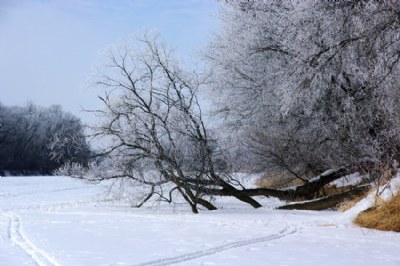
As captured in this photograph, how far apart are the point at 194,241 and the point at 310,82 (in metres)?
7.56

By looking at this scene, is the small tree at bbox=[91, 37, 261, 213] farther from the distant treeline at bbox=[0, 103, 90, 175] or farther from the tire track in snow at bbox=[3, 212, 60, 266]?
the distant treeline at bbox=[0, 103, 90, 175]

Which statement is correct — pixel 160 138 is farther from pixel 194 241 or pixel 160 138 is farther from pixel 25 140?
pixel 25 140

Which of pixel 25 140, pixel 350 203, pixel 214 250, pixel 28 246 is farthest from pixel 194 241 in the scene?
pixel 25 140

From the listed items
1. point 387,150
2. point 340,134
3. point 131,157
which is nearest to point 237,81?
point 340,134

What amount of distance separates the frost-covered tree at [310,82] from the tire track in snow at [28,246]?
25.8 feet

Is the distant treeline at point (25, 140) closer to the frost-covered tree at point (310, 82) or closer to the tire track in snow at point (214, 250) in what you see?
the frost-covered tree at point (310, 82)

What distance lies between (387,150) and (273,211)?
144 inches

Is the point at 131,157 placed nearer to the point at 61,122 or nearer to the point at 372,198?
the point at 372,198

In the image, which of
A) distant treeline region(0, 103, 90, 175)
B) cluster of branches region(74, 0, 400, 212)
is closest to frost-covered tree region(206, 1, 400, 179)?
cluster of branches region(74, 0, 400, 212)

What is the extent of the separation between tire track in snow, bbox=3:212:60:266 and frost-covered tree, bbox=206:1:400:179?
310 inches

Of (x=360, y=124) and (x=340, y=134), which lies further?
(x=340, y=134)

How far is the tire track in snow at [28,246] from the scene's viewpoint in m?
7.18

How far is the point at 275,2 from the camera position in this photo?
19.7m

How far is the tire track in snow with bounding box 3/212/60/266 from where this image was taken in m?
→ 7.18
